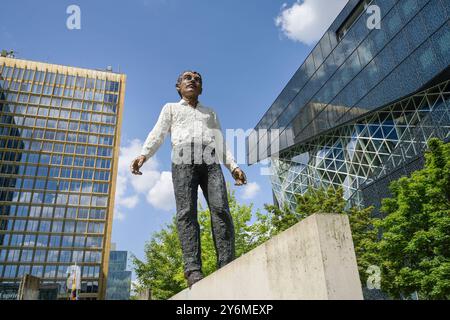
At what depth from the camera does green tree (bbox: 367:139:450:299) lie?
39.0 feet

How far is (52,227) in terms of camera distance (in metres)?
60.4

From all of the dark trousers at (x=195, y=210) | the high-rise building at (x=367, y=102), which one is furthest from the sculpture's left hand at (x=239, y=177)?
the high-rise building at (x=367, y=102)

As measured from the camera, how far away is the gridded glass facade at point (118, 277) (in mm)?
158750

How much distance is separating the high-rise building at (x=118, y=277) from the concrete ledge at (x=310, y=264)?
16783 centimetres

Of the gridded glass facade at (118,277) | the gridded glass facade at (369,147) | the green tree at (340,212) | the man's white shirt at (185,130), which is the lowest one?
the man's white shirt at (185,130)

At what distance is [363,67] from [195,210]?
75.8 feet

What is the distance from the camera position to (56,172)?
206 ft

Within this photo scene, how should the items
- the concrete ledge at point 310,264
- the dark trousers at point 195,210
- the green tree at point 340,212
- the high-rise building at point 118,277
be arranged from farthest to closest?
the high-rise building at point 118,277 → the green tree at point 340,212 → the dark trousers at point 195,210 → the concrete ledge at point 310,264

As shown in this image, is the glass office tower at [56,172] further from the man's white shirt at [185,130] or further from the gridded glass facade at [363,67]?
the man's white shirt at [185,130]

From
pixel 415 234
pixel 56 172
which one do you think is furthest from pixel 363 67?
pixel 56 172

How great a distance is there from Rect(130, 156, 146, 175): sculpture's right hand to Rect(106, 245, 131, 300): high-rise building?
16615cm
